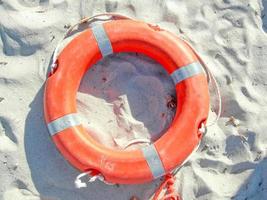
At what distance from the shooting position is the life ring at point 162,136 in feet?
9.07

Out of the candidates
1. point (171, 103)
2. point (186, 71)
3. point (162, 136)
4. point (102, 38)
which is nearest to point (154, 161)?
point (162, 136)

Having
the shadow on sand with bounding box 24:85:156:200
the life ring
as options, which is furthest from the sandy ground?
the life ring

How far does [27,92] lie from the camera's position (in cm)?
293

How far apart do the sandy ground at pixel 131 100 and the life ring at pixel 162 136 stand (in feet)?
0.39

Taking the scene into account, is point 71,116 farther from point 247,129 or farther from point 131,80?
point 247,129

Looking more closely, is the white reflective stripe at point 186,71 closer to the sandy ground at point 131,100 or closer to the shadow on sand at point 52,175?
the sandy ground at point 131,100

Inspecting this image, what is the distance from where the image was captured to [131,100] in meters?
2.98

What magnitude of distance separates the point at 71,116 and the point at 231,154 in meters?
0.86

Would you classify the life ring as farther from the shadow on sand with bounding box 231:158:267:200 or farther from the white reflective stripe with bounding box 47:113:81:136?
the shadow on sand with bounding box 231:158:267:200

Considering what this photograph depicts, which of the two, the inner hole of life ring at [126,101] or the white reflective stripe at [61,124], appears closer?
the white reflective stripe at [61,124]

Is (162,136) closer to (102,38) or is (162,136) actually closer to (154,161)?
(154,161)

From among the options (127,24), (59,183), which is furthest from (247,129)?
(59,183)

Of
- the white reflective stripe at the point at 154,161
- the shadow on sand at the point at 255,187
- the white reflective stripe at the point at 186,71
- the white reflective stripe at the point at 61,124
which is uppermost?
the white reflective stripe at the point at 186,71

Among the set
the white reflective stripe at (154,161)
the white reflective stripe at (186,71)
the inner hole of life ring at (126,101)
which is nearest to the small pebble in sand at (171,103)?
the inner hole of life ring at (126,101)
